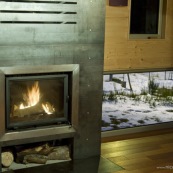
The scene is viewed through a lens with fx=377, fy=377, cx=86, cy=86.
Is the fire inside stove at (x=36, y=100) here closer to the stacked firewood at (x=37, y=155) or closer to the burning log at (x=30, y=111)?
the burning log at (x=30, y=111)

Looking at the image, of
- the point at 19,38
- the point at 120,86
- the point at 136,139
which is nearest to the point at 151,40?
the point at 120,86

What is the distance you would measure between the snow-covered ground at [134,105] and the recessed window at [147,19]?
46cm

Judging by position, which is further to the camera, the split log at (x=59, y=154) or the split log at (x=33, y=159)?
the split log at (x=59, y=154)

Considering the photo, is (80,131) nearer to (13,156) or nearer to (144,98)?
(13,156)

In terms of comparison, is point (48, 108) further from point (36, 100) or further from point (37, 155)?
point (37, 155)

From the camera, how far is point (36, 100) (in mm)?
3297

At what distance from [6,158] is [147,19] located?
2.19 meters

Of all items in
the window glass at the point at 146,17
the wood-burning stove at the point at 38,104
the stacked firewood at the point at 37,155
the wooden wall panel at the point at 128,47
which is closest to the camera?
the wood-burning stove at the point at 38,104

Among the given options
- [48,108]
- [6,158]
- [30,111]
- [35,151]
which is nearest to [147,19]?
[48,108]

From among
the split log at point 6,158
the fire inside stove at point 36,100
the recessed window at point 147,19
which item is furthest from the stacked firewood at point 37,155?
the recessed window at point 147,19

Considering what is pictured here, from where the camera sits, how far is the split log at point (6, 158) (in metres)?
3.17

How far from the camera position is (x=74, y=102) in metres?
3.31

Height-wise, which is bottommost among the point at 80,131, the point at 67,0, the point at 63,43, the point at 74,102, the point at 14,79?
the point at 80,131

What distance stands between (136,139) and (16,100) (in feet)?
4.95
